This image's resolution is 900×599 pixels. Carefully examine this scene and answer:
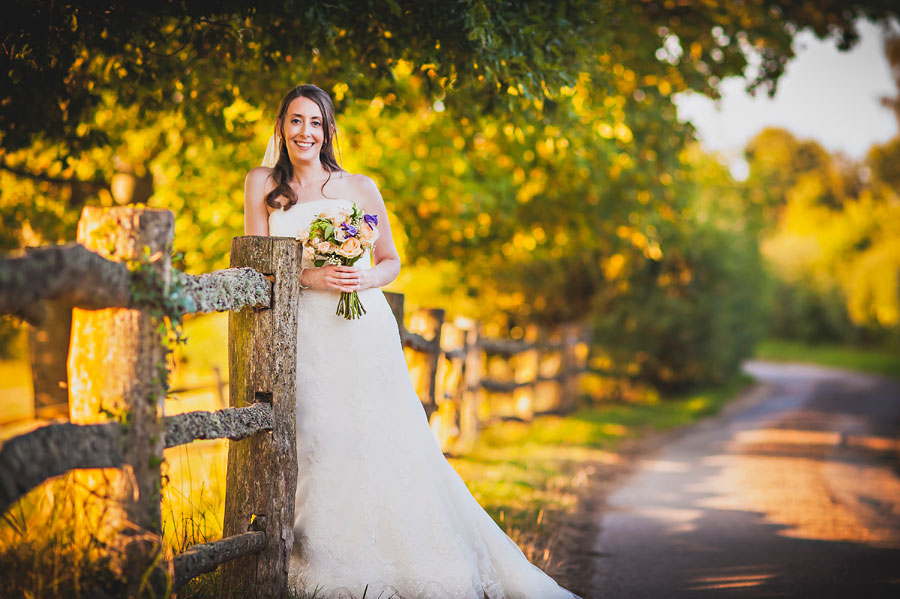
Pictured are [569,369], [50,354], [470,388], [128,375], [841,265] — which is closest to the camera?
[128,375]

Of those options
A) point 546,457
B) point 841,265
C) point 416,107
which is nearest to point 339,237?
point 416,107

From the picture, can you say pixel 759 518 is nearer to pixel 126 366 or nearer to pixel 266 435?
pixel 266 435

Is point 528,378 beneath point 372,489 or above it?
beneath

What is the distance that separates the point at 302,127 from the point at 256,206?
494 mm

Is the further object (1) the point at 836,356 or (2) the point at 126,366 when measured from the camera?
(1) the point at 836,356

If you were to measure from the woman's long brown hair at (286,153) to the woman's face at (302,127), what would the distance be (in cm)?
4

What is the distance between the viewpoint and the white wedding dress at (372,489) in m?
3.64

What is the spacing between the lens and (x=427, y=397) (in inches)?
280

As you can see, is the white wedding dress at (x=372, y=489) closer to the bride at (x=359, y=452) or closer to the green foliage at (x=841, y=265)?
the bride at (x=359, y=452)

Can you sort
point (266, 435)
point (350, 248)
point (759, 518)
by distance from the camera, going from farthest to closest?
point (759, 518) < point (350, 248) < point (266, 435)

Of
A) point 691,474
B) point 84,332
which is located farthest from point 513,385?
point 84,332

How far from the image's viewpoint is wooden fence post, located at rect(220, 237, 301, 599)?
349 cm

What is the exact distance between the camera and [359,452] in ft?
12.5

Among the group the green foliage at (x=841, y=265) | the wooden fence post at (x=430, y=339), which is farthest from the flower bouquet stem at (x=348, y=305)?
the green foliage at (x=841, y=265)
